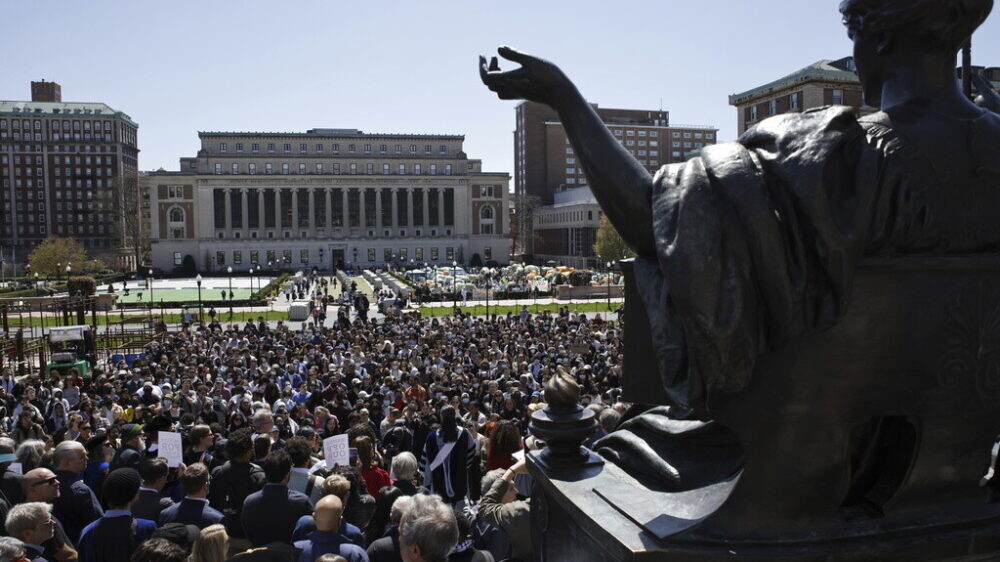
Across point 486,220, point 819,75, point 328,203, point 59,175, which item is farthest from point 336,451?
point 59,175

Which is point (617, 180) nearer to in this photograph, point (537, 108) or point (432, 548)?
point (432, 548)

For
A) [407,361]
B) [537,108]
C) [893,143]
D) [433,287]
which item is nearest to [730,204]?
[893,143]

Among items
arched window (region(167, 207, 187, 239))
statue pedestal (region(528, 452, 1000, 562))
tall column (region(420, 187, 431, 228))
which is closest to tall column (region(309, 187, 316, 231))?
tall column (region(420, 187, 431, 228))

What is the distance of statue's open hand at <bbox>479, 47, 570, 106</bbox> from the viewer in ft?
9.70

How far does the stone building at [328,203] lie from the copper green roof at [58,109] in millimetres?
38855

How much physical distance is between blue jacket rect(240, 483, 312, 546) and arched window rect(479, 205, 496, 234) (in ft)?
347

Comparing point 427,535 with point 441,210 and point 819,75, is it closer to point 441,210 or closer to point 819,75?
point 819,75

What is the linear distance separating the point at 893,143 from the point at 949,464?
1.10 m

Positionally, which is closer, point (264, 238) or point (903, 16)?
point (903, 16)

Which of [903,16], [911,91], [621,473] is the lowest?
[621,473]

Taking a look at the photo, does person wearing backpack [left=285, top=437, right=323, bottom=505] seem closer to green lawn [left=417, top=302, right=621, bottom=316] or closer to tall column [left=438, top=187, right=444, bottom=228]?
green lawn [left=417, top=302, right=621, bottom=316]

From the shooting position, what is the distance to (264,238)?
344 ft

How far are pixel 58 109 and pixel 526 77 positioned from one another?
152 m

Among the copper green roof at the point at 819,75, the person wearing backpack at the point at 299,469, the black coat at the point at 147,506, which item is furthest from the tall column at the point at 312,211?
the black coat at the point at 147,506
